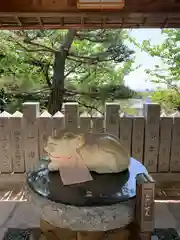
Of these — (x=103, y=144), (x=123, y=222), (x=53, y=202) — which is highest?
(x=103, y=144)

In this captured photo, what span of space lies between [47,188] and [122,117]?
1.50 metres

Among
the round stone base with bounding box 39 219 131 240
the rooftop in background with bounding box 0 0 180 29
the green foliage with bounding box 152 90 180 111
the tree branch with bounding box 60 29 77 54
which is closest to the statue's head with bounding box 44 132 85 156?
the round stone base with bounding box 39 219 131 240

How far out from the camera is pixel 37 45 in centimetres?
447

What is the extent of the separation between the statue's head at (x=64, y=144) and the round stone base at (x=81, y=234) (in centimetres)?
40

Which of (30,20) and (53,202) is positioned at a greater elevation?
(30,20)

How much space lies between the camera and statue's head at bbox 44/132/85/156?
5.91 feet

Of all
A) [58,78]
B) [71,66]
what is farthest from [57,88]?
[71,66]

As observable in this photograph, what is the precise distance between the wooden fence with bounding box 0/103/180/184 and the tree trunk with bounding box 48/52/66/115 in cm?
143

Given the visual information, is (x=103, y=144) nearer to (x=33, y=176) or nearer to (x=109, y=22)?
(x=33, y=176)

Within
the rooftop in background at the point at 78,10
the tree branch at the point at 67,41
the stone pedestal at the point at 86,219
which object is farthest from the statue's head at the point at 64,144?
the tree branch at the point at 67,41

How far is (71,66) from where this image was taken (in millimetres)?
4617

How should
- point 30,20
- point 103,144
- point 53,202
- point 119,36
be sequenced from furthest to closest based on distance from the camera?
point 119,36 → point 30,20 → point 103,144 → point 53,202

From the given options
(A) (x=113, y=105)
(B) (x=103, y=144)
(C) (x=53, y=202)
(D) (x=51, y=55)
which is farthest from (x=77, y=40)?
(C) (x=53, y=202)

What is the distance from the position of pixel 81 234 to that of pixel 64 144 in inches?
19.0
